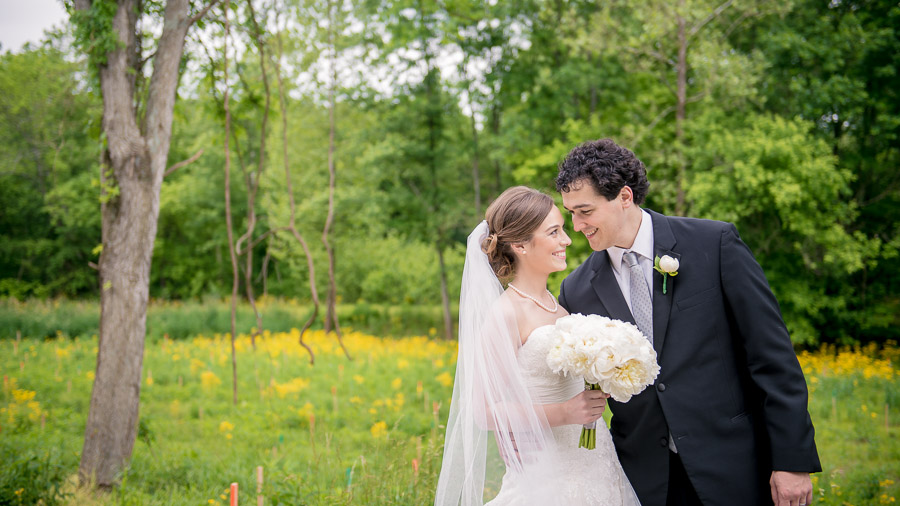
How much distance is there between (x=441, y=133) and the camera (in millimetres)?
20188

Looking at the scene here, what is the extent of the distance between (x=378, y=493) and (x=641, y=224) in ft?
8.39

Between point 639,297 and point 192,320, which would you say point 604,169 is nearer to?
point 639,297

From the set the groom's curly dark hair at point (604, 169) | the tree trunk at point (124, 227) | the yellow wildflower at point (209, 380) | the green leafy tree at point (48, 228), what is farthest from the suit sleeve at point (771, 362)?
the green leafy tree at point (48, 228)

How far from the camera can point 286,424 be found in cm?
764

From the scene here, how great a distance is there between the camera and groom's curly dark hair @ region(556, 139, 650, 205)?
2885 mm

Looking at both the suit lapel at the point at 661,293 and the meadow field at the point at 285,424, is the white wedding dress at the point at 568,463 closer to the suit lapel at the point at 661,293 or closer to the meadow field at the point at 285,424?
the suit lapel at the point at 661,293

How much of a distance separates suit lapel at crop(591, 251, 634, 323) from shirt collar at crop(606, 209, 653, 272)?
2.1 inches

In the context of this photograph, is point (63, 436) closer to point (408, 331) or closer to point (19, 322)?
point (19, 322)

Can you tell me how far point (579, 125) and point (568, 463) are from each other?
14.6m

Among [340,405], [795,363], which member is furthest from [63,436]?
[795,363]

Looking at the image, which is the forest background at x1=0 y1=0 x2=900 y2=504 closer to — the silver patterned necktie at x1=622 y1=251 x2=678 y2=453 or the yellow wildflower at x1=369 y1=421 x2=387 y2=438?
the yellow wildflower at x1=369 y1=421 x2=387 y2=438

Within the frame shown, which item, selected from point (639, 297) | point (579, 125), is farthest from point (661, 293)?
point (579, 125)

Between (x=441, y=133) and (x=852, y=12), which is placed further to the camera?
(x=441, y=133)

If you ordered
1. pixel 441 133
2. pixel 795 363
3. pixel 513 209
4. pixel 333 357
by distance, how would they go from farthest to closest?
pixel 441 133 → pixel 333 357 → pixel 513 209 → pixel 795 363
